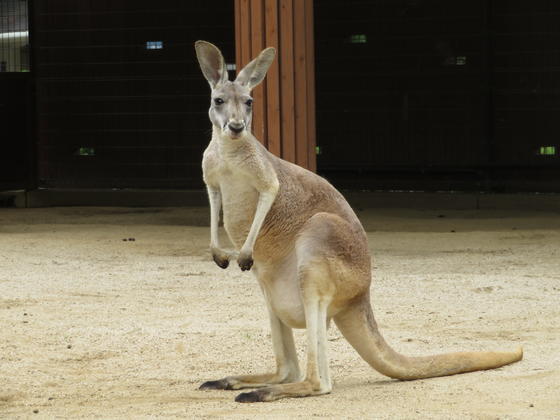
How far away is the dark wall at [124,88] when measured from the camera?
49.8ft

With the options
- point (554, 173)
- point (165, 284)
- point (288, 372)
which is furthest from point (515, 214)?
point (288, 372)

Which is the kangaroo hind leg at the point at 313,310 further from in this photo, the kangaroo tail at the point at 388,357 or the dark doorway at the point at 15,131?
the dark doorway at the point at 15,131

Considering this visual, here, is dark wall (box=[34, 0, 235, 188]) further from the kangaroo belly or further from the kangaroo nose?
the kangaroo nose

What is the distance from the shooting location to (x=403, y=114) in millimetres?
14555

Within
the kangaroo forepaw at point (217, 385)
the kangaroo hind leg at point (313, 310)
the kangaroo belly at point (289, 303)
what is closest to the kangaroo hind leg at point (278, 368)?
the kangaroo forepaw at point (217, 385)

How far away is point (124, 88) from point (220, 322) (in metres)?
8.82

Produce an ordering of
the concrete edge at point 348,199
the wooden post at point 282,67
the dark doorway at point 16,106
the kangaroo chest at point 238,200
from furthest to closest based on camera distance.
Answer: the dark doorway at point 16,106 < the concrete edge at point 348,199 < the wooden post at point 282,67 < the kangaroo chest at point 238,200

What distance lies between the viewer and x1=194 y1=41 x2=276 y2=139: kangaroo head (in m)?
4.78

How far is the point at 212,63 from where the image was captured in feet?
16.5

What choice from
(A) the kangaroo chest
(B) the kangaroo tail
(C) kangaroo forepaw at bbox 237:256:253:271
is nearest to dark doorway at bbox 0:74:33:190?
(A) the kangaroo chest

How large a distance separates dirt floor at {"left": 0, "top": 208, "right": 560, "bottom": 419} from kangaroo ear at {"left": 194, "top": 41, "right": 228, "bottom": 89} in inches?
56.8

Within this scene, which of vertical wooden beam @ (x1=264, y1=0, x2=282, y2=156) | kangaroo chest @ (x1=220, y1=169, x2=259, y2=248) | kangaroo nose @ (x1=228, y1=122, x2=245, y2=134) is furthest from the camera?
vertical wooden beam @ (x1=264, y1=0, x2=282, y2=156)

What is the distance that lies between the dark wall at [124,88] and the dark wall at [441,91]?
1.72 m

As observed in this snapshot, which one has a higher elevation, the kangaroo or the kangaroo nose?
the kangaroo nose
